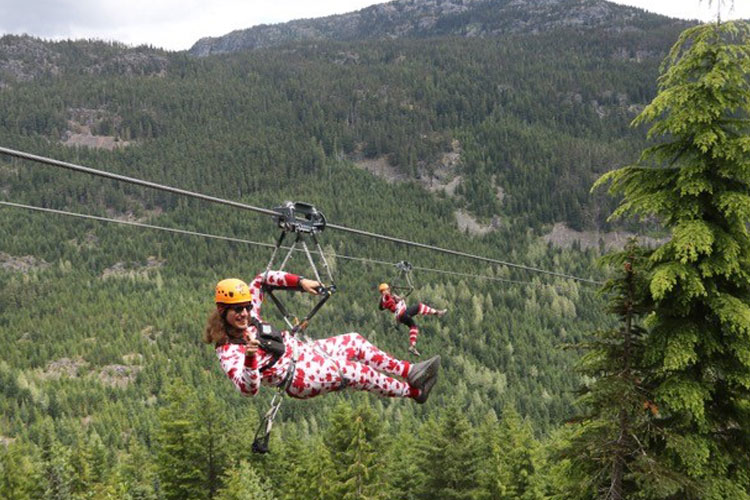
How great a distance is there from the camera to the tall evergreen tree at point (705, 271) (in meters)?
9.77

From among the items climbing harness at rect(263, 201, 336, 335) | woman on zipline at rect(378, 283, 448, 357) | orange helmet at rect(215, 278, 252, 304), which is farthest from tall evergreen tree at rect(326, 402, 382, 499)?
orange helmet at rect(215, 278, 252, 304)

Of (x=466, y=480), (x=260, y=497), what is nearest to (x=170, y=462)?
(x=260, y=497)

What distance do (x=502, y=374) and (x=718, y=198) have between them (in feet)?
415

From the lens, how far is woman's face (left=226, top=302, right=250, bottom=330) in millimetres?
7277

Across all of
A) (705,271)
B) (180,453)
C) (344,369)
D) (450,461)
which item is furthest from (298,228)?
(180,453)

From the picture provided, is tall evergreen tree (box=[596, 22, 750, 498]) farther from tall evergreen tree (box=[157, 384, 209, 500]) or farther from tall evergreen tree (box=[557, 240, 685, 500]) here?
tall evergreen tree (box=[157, 384, 209, 500])

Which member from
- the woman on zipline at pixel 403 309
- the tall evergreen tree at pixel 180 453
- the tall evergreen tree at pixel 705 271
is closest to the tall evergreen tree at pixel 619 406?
the tall evergreen tree at pixel 705 271

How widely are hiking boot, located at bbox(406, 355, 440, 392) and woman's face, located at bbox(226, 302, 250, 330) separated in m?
2.58

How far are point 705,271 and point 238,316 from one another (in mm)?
6813

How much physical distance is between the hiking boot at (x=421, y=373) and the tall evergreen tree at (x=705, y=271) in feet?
11.3

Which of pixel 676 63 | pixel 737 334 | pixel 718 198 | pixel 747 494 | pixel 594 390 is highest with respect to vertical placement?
pixel 676 63

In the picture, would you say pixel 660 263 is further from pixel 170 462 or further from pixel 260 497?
pixel 170 462

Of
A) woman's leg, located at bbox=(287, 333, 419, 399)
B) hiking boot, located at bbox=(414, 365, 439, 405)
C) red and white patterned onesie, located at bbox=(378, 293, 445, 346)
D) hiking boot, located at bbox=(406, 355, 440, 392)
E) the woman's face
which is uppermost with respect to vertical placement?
the woman's face

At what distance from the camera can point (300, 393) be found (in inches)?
330
